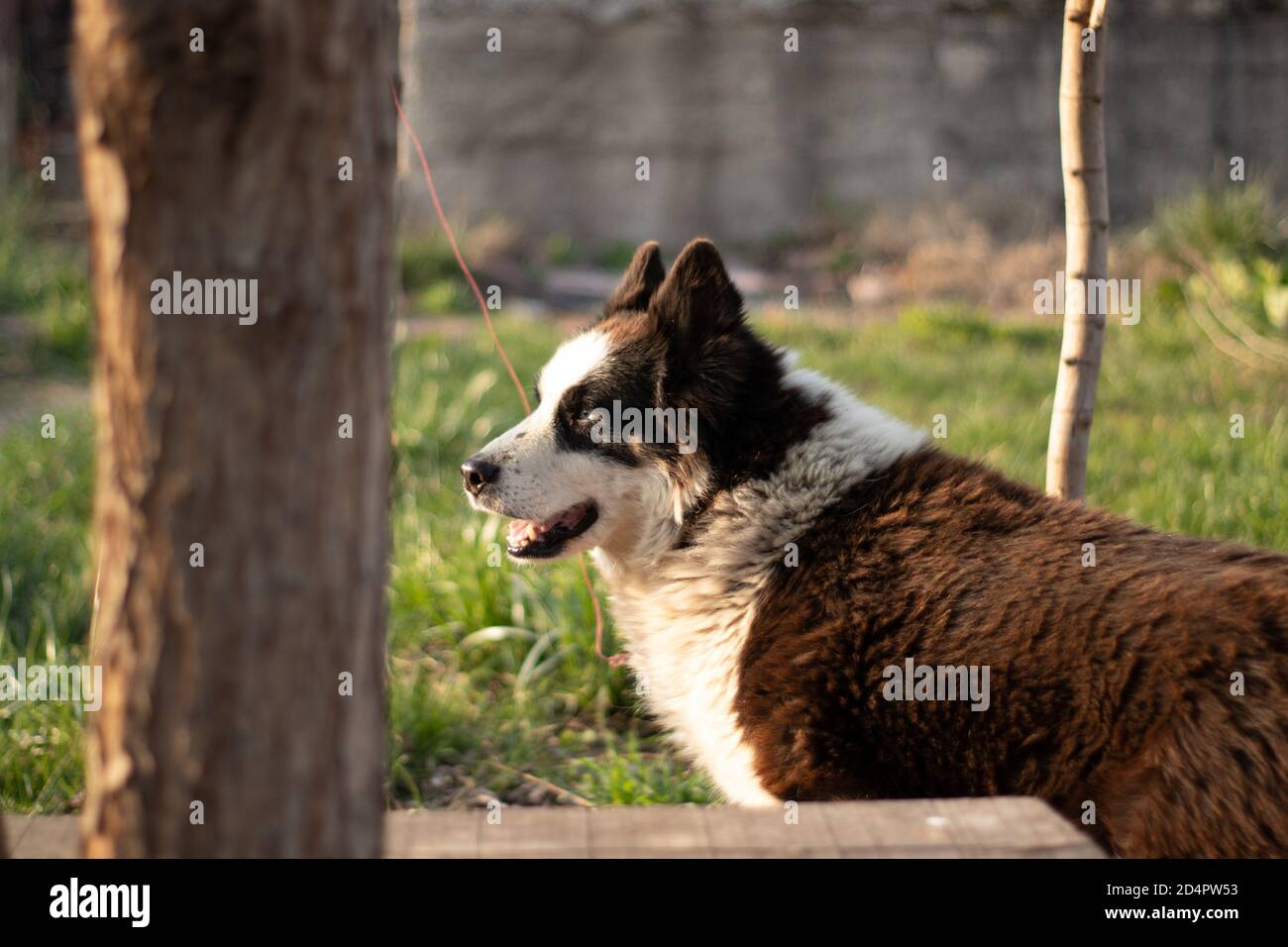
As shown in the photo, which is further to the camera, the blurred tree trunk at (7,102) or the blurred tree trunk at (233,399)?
the blurred tree trunk at (7,102)

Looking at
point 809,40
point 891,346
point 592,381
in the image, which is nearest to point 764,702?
point 592,381

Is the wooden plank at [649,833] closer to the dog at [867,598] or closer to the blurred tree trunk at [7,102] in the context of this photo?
the dog at [867,598]

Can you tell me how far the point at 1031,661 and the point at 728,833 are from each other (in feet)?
3.03

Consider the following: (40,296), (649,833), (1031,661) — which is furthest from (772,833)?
(40,296)

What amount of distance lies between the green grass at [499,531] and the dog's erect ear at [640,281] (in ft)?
4.11

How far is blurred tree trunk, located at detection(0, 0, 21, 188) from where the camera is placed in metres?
11.1

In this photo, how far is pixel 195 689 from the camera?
1371 mm

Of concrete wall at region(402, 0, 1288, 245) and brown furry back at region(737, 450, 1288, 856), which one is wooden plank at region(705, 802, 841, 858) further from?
concrete wall at region(402, 0, 1288, 245)

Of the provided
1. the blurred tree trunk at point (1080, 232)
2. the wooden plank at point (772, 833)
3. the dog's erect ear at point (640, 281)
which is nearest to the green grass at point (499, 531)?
the dog's erect ear at point (640, 281)

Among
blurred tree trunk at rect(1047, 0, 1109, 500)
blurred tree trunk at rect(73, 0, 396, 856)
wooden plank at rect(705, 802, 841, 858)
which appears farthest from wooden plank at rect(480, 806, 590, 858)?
blurred tree trunk at rect(1047, 0, 1109, 500)

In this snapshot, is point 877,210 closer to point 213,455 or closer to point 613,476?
point 613,476

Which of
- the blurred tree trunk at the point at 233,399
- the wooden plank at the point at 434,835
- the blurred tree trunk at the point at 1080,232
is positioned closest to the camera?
the blurred tree trunk at the point at 233,399

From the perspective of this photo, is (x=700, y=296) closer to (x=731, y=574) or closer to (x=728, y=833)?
(x=731, y=574)

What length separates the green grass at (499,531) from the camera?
381 cm
